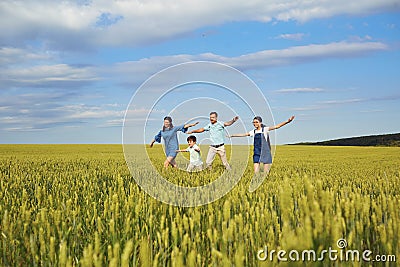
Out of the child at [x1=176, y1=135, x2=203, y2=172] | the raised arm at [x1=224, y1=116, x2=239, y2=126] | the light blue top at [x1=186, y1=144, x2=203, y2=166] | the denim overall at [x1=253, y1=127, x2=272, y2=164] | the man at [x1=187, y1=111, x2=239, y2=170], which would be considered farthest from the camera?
the light blue top at [x1=186, y1=144, x2=203, y2=166]

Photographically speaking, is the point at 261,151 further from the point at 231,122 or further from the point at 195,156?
the point at 231,122

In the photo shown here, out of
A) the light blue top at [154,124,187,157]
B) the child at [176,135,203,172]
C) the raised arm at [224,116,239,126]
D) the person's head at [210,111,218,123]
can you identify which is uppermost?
the person's head at [210,111,218,123]

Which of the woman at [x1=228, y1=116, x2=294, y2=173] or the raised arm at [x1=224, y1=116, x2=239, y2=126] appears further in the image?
the woman at [x1=228, y1=116, x2=294, y2=173]

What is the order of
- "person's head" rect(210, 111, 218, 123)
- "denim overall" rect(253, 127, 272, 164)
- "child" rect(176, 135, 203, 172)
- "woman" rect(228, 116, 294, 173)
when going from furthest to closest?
"child" rect(176, 135, 203, 172) → "denim overall" rect(253, 127, 272, 164) → "woman" rect(228, 116, 294, 173) → "person's head" rect(210, 111, 218, 123)

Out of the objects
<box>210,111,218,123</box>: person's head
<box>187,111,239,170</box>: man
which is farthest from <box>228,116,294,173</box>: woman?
<box>210,111,218,123</box>: person's head

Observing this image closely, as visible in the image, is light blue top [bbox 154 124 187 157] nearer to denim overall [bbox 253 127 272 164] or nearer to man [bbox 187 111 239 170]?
man [bbox 187 111 239 170]

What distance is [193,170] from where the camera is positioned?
11227 millimetres

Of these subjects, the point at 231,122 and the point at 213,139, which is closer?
the point at 231,122

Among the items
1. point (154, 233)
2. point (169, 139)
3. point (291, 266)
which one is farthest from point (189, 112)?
point (291, 266)

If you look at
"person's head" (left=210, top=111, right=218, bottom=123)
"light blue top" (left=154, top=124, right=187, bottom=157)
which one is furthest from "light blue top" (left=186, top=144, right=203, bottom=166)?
"person's head" (left=210, top=111, right=218, bottom=123)

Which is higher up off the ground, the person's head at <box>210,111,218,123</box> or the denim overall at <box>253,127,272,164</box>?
the person's head at <box>210,111,218,123</box>

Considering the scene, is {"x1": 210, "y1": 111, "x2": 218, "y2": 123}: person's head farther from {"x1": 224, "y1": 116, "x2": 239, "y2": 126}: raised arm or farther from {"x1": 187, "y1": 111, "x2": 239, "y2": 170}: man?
{"x1": 224, "y1": 116, "x2": 239, "y2": 126}: raised arm

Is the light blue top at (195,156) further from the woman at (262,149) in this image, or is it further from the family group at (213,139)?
the woman at (262,149)

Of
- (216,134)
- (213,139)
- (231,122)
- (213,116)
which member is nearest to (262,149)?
(213,139)
